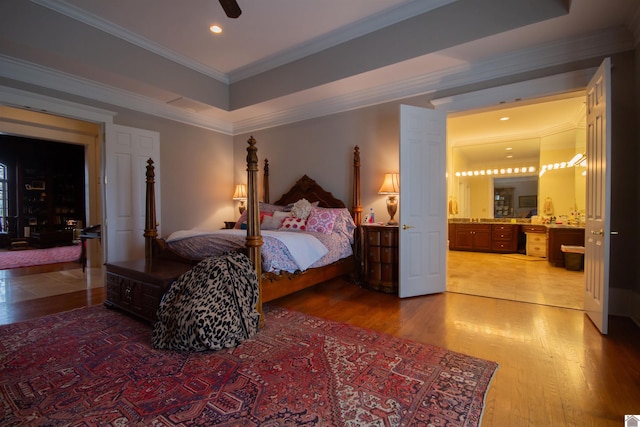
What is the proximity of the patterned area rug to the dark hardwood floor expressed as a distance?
3.50 m

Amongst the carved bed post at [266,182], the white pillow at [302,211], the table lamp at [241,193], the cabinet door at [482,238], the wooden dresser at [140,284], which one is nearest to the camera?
the wooden dresser at [140,284]

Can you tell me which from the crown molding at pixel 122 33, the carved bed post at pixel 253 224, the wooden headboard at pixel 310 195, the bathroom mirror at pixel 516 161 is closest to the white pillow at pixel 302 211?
the wooden headboard at pixel 310 195

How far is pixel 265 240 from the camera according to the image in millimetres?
2918

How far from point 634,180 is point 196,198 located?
235 inches

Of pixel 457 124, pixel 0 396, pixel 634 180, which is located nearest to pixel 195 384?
pixel 0 396

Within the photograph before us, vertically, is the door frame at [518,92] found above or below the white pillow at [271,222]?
above

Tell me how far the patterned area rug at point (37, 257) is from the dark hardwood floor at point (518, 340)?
3505mm

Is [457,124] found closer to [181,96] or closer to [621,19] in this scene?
[621,19]

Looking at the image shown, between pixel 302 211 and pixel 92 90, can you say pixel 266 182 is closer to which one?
pixel 302 211

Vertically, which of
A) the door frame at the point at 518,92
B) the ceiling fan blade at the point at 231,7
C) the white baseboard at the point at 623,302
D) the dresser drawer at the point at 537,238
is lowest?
the white baseboard at the point at 623,302

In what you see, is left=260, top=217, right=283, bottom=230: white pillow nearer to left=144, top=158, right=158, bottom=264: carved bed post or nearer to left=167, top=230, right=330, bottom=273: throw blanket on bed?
left=167, top=230, right=330, bottom=273: throw blanket on bed

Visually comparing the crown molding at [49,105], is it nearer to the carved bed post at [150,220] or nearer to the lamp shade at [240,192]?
the carved bed post at [150,220]

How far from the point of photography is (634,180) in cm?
288

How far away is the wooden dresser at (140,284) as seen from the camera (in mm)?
2613
